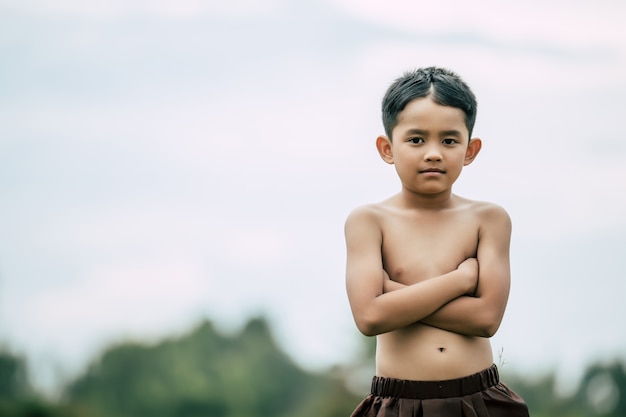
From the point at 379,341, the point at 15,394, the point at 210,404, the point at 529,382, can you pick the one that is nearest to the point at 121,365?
the point at 210,404

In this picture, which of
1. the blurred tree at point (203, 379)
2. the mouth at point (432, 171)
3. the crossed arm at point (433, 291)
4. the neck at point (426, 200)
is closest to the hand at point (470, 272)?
the crossed arm at point (433, 291)

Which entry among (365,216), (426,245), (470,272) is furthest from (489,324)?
(365,216)

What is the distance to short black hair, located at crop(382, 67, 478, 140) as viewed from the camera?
16.2ft

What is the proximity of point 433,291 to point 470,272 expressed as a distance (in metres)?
0.23

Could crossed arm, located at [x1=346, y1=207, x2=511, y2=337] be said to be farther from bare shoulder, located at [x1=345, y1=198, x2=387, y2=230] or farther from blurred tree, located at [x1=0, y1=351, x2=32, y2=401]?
blurred tree, located at [x1=0, y1=351, x2=32, y2=401]

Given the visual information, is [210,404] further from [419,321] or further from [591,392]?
[419,321]

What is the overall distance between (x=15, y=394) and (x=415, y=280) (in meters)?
31.6

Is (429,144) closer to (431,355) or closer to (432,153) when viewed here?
(432,153)

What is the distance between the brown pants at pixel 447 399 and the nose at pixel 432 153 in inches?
40.3

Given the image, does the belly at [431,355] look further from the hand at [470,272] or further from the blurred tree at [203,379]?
the blurred tree at [203,379]

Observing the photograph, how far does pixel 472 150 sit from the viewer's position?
5.12 metres

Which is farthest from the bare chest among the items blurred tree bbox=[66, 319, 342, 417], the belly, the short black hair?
blurred tree bbox=[66, 319, 342, 417]

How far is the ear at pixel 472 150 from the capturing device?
5.10 m

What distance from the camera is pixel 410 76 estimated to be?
5105 millimetres
